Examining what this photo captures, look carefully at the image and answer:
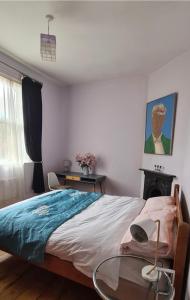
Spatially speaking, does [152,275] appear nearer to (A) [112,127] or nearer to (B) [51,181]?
(B) [51,181]

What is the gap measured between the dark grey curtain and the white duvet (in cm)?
171

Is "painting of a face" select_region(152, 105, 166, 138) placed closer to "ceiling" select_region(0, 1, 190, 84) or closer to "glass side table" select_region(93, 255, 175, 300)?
"ceiling" select_region(0, 1, 190, 84)

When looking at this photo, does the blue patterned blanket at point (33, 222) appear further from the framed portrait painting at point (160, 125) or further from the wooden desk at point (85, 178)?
the framed portrait painting at point (160, 125)

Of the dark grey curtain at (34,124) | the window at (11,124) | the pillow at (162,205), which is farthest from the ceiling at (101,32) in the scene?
the pillow at (162,205)

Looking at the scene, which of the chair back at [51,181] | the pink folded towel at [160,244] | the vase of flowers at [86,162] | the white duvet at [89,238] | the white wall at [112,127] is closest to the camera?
the pink folded towel at [160,244]

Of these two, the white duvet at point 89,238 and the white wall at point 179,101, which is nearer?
the white duvet at point 89,238

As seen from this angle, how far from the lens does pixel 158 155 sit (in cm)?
305

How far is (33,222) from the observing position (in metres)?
1.76

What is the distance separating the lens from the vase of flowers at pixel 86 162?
3801 mm

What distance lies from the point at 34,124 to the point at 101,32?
6.44 feet

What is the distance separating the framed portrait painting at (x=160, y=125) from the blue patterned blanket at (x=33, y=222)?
59.0 inches

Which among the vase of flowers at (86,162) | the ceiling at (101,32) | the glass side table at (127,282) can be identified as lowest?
the glass side table at (127,282)

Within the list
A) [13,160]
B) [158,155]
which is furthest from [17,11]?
[158,155]

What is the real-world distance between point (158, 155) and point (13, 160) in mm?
2495
